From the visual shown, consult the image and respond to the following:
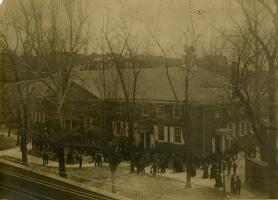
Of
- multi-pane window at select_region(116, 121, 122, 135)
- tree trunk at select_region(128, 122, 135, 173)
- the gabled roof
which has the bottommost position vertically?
tree trunk at select_region(128, 122, 135, 173)

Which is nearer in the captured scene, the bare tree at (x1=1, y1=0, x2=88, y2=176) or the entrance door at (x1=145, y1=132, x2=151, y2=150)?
the entrance door at (x1=145, y1=132, x2=151, y2=150)

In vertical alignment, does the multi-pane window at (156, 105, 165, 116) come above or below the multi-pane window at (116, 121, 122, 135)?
above

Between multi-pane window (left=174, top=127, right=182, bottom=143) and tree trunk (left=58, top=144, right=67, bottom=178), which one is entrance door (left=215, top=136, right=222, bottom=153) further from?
tree trunk (left=58, top=144, right=67, bottom=178)

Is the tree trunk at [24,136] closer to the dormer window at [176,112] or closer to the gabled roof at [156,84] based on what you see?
the gabled roof at [156,84]

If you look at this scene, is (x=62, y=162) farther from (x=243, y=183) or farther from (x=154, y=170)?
(x=243, y=183)

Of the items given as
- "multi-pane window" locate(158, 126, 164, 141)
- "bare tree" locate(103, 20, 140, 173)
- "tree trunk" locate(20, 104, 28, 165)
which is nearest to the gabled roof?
"bare tree" locate(103, 20, 140, 173)

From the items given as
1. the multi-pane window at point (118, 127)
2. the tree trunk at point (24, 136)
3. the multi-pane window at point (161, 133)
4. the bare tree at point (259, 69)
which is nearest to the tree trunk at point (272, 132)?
the bare tree at point (259, 69)

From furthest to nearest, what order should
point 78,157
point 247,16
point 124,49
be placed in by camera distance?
point 78,157 < point 124,49 < point 247,16

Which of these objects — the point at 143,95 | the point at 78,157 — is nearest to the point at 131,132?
the point at 143,95

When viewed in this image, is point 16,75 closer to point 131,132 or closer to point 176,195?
point 131,132
